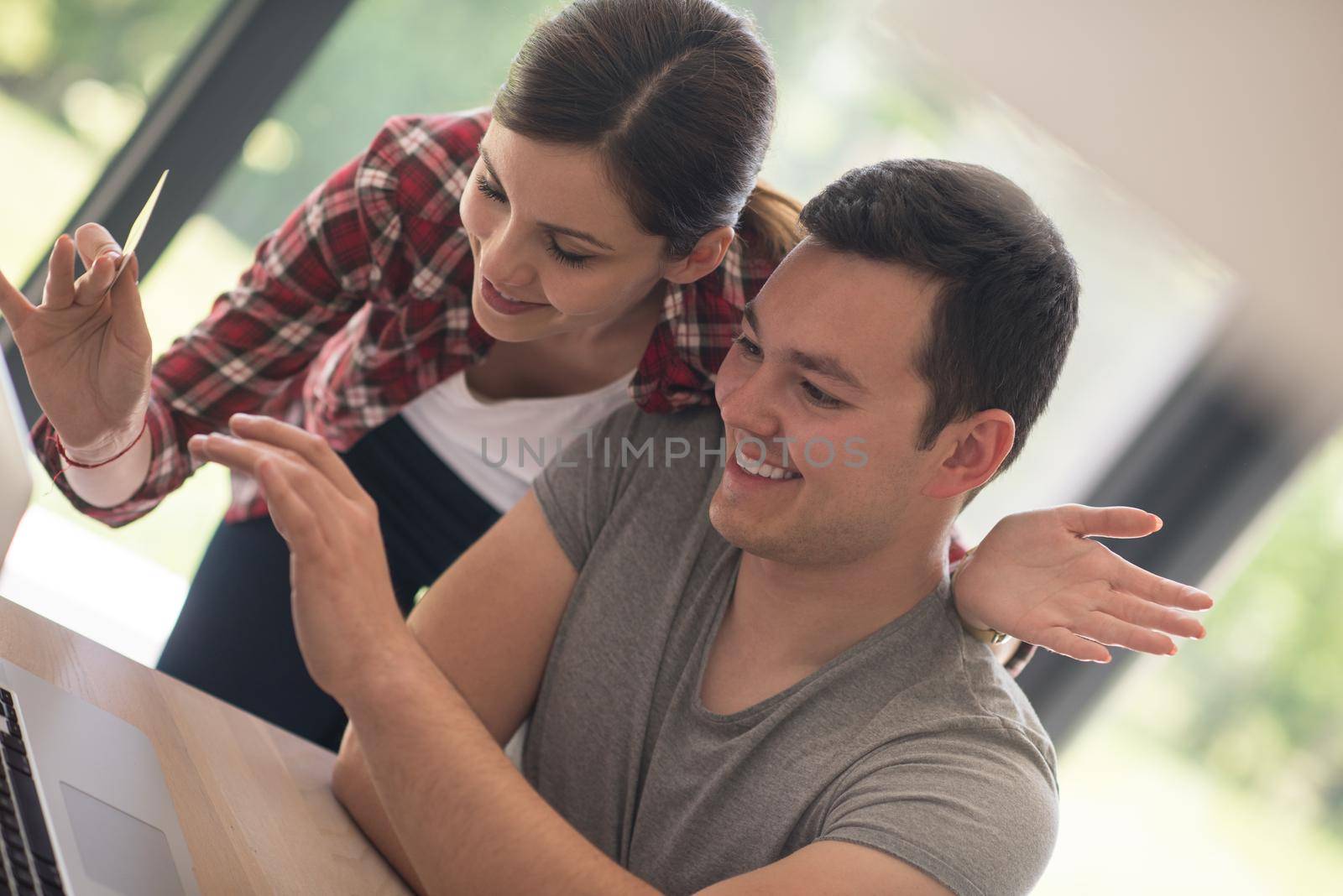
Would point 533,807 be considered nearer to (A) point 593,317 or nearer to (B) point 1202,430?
(A) point 593,317

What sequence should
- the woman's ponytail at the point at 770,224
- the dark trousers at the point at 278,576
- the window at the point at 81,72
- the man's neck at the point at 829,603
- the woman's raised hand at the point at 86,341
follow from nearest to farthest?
the woman's raised hand at the point at 86,341 < the man's neck at the point at 829,603 < the woman's ponytail at the point at 770,224 < the dark trousers at the point at 278,576 < the window at the point at 81,72

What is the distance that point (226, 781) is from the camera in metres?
1.10

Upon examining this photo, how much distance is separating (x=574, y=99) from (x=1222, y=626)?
5.58ft

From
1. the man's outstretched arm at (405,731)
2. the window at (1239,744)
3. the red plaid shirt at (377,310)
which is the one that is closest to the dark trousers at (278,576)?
the red plaid shirt at (377,310)

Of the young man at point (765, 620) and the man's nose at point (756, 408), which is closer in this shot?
the young man at point (765, 620)

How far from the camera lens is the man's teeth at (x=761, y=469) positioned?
1209mm

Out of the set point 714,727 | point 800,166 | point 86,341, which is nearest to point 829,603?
point 714,727

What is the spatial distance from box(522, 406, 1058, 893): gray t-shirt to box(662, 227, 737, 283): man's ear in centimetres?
18

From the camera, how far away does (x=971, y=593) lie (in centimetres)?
123

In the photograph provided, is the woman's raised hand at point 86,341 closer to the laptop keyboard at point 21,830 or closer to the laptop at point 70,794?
the laptop at point 70,794

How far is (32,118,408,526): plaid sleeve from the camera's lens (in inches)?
55.3

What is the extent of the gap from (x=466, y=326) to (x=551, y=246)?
0.33 metres

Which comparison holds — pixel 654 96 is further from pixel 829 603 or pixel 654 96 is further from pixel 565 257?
pixel 829 603

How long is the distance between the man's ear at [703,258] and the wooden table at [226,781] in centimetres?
65
